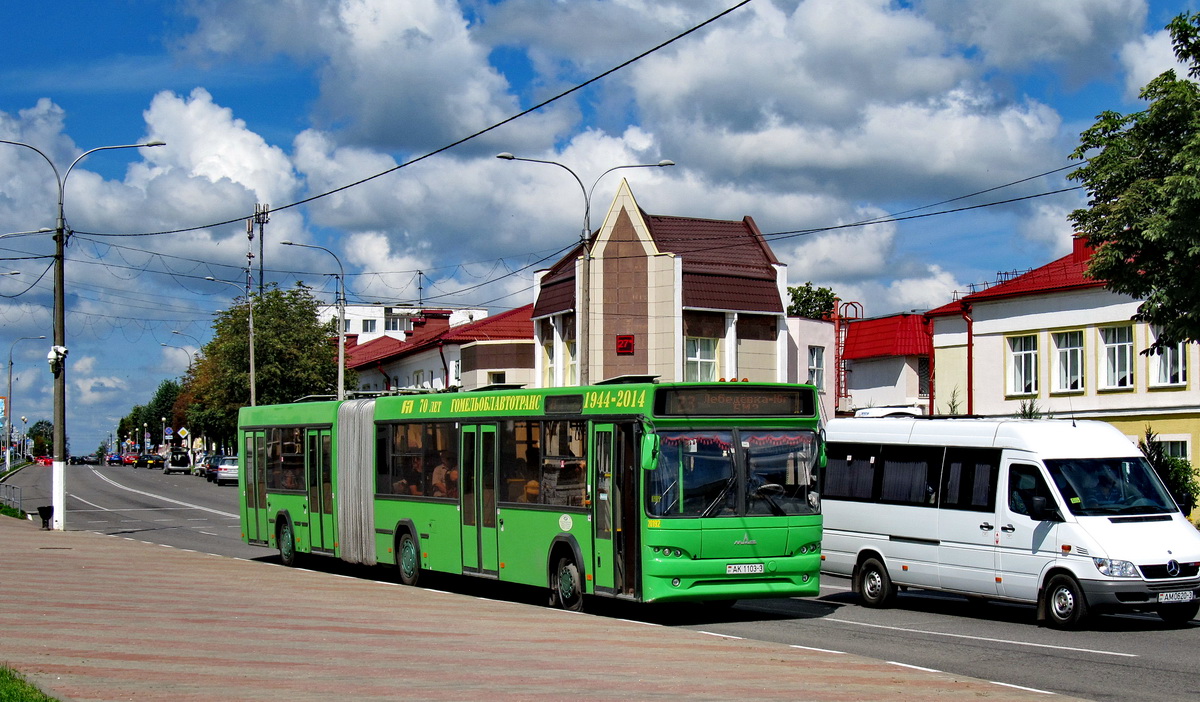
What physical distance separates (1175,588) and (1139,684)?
391cm

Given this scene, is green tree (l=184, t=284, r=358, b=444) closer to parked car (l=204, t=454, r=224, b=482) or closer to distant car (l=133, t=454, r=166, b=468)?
parked car (l=204, t=454, r=224, b=482)

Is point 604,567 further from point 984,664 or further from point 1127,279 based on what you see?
point 1127,279

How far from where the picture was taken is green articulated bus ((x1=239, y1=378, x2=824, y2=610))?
578 inches

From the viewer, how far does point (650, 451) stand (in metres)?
14.0

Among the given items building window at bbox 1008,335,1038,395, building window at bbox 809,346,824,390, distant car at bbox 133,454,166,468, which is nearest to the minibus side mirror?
building window at bbox 1008,335,1038,395

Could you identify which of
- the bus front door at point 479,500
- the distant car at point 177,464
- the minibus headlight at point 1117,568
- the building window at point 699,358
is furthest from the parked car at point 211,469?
the minibus headlight at point 1117,568

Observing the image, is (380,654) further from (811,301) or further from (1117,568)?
(811,301)

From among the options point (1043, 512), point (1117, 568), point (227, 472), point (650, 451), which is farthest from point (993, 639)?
point (227, 472)

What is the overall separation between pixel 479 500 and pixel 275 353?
52558 millimetres

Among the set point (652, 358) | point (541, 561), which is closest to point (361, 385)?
point (652, 358)

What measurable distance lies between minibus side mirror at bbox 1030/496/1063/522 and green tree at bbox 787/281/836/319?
6618 cm

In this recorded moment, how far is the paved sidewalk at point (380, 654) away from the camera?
30.7ft

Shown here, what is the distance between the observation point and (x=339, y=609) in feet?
50.2

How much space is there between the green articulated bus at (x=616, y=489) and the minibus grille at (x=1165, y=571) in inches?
139
